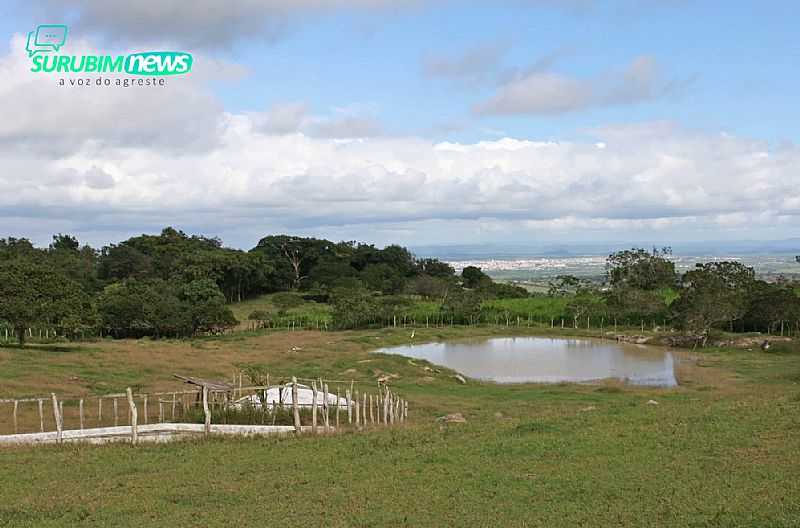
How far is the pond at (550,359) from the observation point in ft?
124

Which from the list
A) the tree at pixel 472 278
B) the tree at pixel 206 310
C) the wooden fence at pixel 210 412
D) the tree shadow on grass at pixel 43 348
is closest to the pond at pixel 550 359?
the tree at pixel 206 310

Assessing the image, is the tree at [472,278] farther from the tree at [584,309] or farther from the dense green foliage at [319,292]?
the tree at [584,309]

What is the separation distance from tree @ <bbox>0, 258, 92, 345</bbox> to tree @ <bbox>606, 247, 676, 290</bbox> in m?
54.2

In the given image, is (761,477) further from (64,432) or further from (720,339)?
(720,339)

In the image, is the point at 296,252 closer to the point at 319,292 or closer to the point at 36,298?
the point at 319,292

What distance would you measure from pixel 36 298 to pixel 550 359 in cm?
2989

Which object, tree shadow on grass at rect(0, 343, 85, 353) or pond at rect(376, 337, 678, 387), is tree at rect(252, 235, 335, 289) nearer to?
pond at rect(376, 337, 678, 387)

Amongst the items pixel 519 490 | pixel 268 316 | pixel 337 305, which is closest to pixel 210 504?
pixel 519 490

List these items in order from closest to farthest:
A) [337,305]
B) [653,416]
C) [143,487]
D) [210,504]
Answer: [210,504] < [143,487] < [653,416] < [337,305]

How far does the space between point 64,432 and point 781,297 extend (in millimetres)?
48633

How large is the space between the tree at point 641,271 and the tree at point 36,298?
178 ft

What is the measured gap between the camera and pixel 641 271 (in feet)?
254

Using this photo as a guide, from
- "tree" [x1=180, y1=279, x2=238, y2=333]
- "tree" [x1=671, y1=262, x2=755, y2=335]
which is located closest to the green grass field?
"tree" [x1=671, y1=262, x2=755, y2=335]

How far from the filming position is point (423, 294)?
288 feet
